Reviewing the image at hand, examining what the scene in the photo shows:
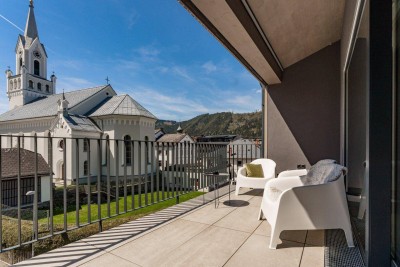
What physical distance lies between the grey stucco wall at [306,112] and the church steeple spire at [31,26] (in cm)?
3795

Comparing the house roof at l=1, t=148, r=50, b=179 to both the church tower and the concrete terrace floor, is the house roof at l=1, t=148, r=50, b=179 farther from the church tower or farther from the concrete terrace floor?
the church tower

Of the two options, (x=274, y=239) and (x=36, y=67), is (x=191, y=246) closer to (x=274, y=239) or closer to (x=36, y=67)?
(x=274, y=239)

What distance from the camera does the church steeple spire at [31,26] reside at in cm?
2988

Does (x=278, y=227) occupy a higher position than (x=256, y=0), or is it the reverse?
(x=256, y=0)

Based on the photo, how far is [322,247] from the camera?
2.06 metres

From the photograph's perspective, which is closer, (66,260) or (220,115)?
(66,260)

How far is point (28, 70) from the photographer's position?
30.5 m

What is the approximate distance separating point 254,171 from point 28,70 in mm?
38011

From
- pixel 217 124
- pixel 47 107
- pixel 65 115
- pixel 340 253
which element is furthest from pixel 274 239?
pixel 217 124

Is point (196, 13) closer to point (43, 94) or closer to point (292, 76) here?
point (292, 76)

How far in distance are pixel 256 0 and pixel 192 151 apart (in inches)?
111

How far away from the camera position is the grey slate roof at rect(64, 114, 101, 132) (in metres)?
18.9

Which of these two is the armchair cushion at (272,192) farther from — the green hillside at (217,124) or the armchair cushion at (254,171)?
the green hillside at (217,124)

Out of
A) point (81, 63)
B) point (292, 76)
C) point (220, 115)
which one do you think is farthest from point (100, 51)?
point (220, 115)
